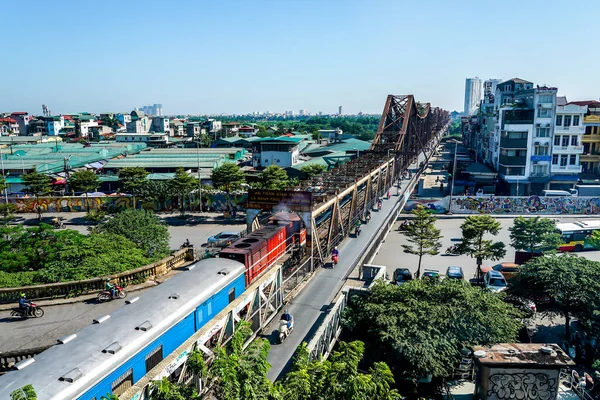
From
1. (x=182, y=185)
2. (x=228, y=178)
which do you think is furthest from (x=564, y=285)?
(x=182, y=185)

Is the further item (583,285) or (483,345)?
(583,285)

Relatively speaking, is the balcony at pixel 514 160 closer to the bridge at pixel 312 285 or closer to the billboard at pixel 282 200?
the bridge at pixel 312 285

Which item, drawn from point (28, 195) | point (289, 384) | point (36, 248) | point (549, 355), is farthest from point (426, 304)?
point (28, 195)

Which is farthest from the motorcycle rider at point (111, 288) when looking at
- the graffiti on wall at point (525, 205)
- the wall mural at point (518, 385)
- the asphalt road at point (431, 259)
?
the graffiti on wall at point (525, 205)

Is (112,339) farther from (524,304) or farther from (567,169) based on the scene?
(567,169)

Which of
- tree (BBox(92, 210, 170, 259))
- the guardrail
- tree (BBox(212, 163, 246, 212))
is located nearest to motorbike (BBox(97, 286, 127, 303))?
the guardrail

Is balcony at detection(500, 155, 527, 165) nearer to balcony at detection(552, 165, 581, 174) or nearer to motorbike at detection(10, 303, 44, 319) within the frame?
balcony at detection(552, 165, 581, 174)

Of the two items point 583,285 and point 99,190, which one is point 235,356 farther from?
point 99,190
